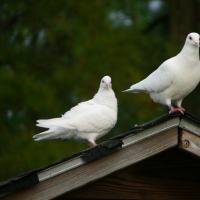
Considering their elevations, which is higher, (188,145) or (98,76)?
(98,76)

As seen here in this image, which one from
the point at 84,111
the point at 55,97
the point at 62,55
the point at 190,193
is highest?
the point at 62,55

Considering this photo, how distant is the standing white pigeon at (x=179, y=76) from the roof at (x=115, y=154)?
2.26m

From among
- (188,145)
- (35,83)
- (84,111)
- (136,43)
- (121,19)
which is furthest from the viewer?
(121,19)

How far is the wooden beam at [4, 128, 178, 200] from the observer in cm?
714

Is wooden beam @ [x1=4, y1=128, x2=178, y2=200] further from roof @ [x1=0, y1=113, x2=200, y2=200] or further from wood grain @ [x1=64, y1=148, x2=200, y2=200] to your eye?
wood grain @ [x1=64, y1=148, x2=200, y2=200]

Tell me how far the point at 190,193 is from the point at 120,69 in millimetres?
16436

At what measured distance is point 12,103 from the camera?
2370 cm

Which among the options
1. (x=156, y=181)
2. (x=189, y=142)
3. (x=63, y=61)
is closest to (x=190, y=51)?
(x=156, y=181)

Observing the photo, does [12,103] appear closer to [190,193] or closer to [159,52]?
[159,52]

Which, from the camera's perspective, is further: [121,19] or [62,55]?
[121,19]

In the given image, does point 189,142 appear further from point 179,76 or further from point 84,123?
point 179,76

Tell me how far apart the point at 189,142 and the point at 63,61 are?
18037 millimetres

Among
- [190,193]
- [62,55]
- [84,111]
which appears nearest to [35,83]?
[62,55]

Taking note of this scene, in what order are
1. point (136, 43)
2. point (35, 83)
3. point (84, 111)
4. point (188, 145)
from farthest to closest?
point (136, 43)
point (35, 83)
point (84, 111)
point (188, 145)
